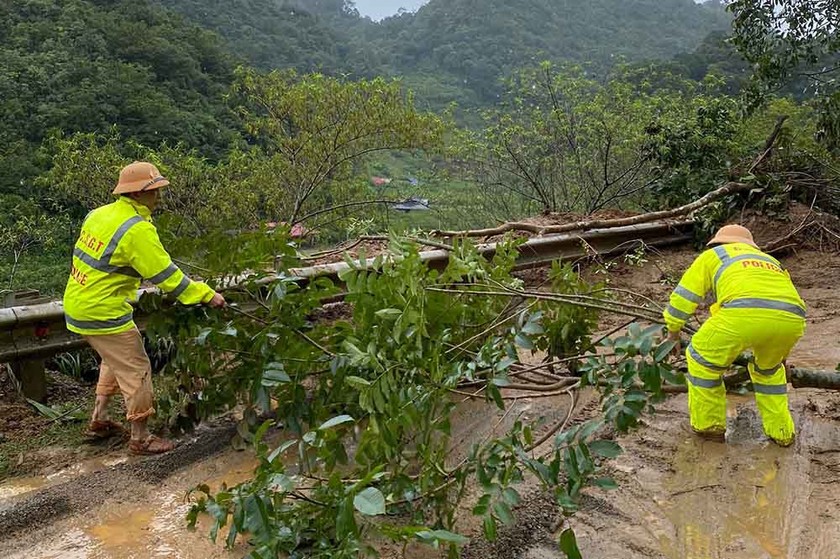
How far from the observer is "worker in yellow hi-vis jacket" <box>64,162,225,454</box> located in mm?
3773

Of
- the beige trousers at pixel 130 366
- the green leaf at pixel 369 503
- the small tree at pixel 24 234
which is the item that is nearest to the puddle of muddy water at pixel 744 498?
the green leaf at pixel 369 503

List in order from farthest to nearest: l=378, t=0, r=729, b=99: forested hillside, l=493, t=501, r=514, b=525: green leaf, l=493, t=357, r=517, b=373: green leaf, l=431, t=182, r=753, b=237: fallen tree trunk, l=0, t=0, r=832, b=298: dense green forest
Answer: l=378, t=0, r=729, b=99: forested hillside < l=0, t=0, r=832, b=298: dense green forest < l=431, t=182, r=753, b=237: fallen tree trunk < l=493, t=357, r=517, b=373: green leaf < l=493, t=501, r=514, b=525: green leaf

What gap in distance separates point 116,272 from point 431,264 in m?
2.70

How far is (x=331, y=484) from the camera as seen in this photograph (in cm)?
228

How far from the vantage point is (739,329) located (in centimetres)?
360

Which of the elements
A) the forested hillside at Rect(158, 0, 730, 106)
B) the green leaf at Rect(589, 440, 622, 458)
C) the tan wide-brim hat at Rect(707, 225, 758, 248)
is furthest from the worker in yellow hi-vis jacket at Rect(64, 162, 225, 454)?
the forested hillside at Rect(158, 0, 730, 106)

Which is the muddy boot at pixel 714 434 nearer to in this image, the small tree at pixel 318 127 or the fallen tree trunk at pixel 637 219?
the fallen tree trunk at pixel 637 219

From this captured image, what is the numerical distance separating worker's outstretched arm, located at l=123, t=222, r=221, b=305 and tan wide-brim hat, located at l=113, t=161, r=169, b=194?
0.26 metres

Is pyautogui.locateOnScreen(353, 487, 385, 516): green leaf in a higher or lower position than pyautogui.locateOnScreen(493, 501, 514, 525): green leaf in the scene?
higher

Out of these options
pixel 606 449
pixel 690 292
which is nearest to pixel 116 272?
pixel 606 449

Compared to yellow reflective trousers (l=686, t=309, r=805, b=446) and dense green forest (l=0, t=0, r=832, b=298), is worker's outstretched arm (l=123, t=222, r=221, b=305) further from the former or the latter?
yellow reflective trousers (l=686, t=309, r=805, b=446)

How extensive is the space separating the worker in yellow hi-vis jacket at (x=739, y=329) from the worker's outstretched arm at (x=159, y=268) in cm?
251

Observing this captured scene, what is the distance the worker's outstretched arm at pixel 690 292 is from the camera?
3746mm

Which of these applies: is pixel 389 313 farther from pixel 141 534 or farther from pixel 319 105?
pixel 319 105
